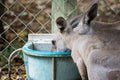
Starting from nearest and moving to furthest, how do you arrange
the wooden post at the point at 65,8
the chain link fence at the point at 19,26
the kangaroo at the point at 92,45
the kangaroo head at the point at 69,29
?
1. the kangaroo at the point at 92,45
2. the kangaroo head at the point at 69,29
3. the wooden post at the point at 65,8
4. the chain link fence at the point at 19,26

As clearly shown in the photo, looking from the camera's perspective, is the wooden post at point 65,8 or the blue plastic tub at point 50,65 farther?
the wooden post at point 65,8

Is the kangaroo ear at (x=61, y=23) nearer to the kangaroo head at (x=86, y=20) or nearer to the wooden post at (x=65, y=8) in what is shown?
the kangaroo head at (x=86, y=20)

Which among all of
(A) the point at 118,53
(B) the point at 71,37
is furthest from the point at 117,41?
(B) the point at 71,37

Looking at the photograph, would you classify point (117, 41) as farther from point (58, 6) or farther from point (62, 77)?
point (58, 6)

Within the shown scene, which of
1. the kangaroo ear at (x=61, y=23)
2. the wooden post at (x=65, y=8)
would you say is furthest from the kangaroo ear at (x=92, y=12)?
the wooden post at (x=65, y=8)

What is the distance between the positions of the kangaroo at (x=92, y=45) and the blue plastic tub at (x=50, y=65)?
3.9 inches

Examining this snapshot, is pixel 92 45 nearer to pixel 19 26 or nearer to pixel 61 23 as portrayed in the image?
pixel 61 23

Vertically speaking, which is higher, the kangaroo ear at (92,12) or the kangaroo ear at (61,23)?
the kangaroo ear at (92,12)

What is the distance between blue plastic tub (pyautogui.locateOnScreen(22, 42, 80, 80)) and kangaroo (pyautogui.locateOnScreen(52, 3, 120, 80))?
0.10 m

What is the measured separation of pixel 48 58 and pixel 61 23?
0.77 ft

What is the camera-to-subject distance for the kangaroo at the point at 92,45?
7.75ft

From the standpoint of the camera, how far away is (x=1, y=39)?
3873mm

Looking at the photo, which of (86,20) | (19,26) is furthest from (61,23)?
(19,26)

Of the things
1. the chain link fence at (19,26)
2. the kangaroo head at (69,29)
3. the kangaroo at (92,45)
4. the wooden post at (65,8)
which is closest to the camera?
the kangaroo at (92,45)
